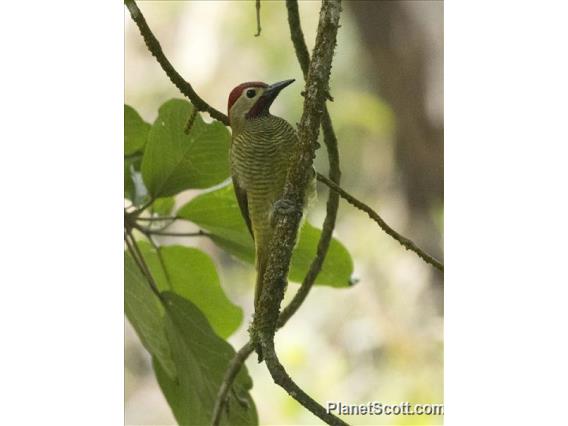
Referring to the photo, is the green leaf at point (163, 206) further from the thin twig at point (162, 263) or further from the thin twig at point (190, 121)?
the thin twig at point (190, 121)

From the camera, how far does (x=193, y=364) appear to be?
1.89 metres

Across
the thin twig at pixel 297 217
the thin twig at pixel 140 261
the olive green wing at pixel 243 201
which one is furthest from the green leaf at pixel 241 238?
the thin twig at pixel 297 217

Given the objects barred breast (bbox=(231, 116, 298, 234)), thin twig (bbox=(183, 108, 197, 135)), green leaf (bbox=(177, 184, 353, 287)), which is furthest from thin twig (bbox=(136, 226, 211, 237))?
thin twig (bbox=(183, 108, 197, 135))

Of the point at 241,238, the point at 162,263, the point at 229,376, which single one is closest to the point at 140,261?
the point at 162,263

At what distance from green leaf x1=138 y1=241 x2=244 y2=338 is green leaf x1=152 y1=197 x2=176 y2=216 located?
0.08 metres

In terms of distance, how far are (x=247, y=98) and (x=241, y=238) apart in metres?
0.32

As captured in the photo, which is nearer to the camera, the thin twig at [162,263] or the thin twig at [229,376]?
the thin twig at [229,376]

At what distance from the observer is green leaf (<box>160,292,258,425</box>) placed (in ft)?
6.17

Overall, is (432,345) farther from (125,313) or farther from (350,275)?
(125,313)

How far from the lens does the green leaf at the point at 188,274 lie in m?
2.02

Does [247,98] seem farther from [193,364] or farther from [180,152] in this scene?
[193,364]

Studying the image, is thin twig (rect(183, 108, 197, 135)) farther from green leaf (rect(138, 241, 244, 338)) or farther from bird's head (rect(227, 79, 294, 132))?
green leaf (rect(138, 241, 244, 338))

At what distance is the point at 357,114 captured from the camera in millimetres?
2436

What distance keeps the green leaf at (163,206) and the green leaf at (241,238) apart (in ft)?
0.23
